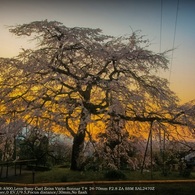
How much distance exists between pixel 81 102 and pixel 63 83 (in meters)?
1.63

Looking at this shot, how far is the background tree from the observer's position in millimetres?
12178

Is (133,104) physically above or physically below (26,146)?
above

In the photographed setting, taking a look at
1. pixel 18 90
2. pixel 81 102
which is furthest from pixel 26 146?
pixel 81 102

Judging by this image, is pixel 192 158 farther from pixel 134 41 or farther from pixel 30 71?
pixel 30 71

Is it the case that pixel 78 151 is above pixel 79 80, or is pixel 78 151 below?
below

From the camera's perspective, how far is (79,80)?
40.3 ft

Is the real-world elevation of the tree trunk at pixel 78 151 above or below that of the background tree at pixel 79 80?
below

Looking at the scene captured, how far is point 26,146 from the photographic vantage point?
53.9 feet

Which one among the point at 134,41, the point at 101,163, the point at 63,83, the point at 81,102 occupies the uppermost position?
the point at 134,41

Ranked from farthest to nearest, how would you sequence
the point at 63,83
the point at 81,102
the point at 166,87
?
the point at 166,87 < the point at 63,83 < the point at 81,102

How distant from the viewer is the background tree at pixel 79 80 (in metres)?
12.2

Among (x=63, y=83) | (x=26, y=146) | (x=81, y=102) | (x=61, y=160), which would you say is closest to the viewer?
(x=81, y=102)

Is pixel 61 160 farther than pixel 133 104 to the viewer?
Yes

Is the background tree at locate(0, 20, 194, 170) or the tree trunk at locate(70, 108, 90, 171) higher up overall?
the background tree at locate(0, 20, 194, 170)
